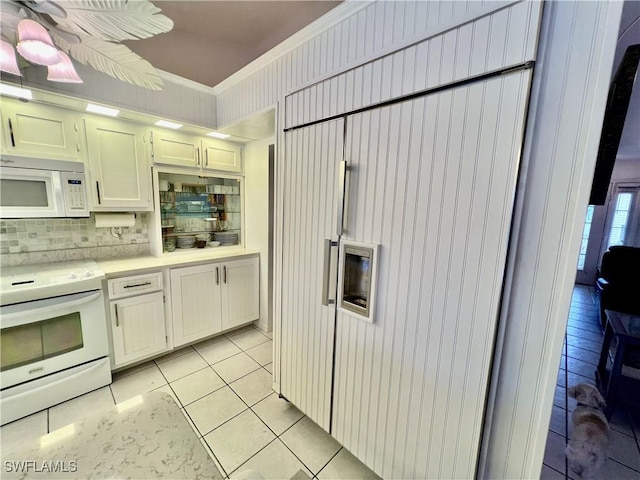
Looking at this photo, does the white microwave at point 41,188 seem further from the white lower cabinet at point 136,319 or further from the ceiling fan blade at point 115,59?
the ceiling fan blade at point 115,59

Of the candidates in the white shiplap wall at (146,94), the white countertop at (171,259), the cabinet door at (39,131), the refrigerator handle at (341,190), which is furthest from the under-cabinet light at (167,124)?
the refrigerator handle at (341,190)

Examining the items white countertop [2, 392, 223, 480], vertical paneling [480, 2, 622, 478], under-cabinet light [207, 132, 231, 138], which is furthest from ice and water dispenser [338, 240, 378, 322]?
under-cabinet light [207, 132, 231, 138]

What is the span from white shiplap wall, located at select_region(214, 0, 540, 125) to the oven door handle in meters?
1.99

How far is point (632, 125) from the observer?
166 centimetres

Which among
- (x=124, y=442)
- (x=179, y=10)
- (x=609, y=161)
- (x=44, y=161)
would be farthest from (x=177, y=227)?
(x=609, y=161)

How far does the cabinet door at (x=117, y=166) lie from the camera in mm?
2197

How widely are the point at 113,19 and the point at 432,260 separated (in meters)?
1.77

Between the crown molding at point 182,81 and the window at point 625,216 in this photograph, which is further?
the crown molding at point 182,81

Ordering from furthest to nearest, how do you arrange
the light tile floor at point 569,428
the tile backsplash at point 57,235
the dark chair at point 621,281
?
the dark chair at point 621,281 → the tile backsplash at point 57,235 → the light tile floor at point 569,428

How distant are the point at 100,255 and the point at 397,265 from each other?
9.56 feet

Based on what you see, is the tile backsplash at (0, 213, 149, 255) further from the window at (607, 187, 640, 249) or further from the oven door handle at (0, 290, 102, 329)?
the window at (607, 187, 640, 249)

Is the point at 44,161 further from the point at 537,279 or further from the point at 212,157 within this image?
the point at 537,279

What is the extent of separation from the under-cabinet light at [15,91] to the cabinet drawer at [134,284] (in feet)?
4.75

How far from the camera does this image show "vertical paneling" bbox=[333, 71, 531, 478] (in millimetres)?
995
